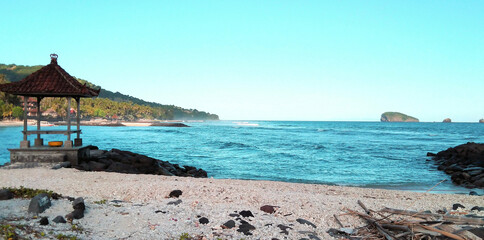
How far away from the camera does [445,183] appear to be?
17.1m

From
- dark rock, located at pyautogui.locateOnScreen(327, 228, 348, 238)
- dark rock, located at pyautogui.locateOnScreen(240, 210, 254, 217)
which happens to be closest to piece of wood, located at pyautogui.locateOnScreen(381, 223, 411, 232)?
dark rock, located at pyautogui.locateOnScreen(327, 228, 348, 238)

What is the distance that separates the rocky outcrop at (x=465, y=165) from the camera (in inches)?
676

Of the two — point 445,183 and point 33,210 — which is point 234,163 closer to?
point 445,183

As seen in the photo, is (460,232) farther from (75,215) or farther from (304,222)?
(75,215)

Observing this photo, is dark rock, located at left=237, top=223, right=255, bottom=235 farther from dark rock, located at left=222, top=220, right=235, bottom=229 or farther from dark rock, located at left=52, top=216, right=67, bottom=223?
dark rock, located at left=52, top=216, right=67, bottom=223

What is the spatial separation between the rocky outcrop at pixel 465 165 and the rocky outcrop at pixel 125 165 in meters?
13.6

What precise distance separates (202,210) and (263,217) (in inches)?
51.5

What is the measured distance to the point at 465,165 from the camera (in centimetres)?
2295

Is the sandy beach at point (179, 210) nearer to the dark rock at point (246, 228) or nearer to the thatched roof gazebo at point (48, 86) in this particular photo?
the dark rock at point (246, 228)

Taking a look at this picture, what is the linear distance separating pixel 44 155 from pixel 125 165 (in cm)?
343

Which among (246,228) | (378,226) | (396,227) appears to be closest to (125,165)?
(246,228)

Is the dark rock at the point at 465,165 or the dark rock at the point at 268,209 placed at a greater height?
the dark rock at the point at 268,209

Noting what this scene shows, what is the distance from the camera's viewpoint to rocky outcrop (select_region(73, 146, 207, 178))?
48.9 ft

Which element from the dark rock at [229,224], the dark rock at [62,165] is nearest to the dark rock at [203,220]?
the dark rock at [229,224]
